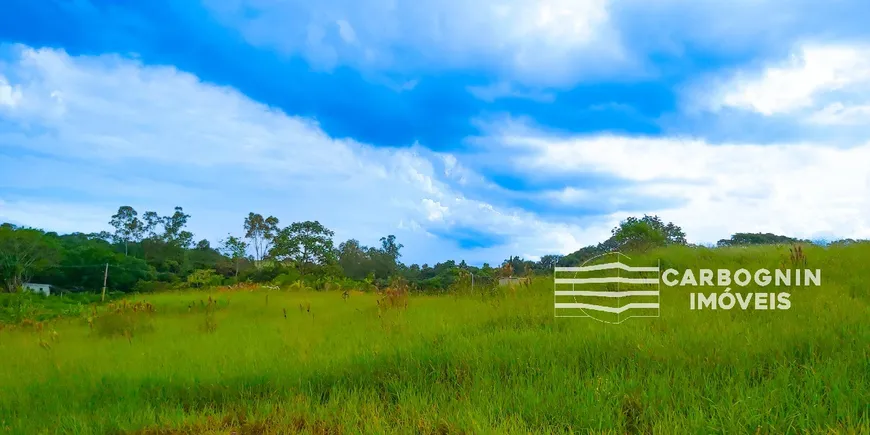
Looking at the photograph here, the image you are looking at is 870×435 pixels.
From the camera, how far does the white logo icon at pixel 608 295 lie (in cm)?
682

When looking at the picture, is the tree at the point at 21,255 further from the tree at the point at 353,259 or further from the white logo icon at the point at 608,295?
the white logo icon at the point at 608,295

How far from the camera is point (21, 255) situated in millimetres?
35969

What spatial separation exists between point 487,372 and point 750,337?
245cm

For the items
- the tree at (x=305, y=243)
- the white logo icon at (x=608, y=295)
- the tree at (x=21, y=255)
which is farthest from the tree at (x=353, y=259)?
the white logo icon at (x=608, y=295)

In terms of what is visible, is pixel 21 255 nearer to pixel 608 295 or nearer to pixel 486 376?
pixel 608 295

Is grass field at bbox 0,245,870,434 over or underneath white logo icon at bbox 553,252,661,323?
underneath

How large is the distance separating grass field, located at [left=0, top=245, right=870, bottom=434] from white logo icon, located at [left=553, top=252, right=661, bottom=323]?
30cm

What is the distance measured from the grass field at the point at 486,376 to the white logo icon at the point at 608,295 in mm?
299

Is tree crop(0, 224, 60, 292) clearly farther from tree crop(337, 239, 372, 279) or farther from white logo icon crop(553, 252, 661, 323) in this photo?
white logo icon crop(553, 252, 661, 323)

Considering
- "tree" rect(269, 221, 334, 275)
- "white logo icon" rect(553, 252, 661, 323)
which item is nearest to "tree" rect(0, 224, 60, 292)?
"tree" rect(269, 221, 334, 275)

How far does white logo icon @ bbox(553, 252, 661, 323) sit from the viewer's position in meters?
6.82

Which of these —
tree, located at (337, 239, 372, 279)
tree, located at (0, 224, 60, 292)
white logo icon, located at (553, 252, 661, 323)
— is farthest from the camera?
tree, located at (337, 239, 372, 279)

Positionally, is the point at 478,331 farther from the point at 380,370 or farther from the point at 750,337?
the point at 750,337

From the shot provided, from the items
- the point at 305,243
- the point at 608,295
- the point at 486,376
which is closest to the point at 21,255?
the point at 305,243
